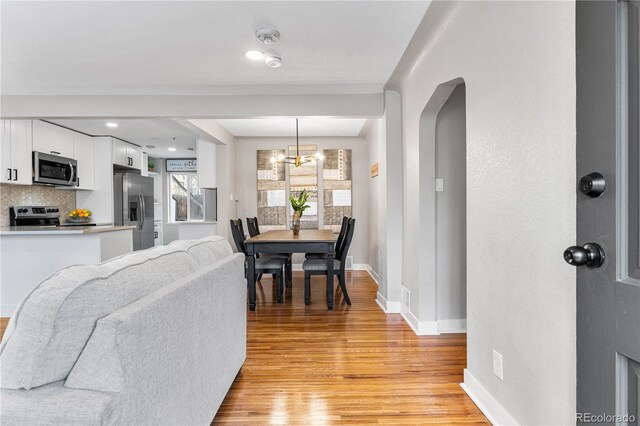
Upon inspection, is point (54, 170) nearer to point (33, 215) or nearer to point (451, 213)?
point (33, 215)

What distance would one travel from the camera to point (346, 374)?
2.17 metres

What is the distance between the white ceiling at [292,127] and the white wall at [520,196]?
2892 millimetres

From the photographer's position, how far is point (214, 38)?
8.18 feet

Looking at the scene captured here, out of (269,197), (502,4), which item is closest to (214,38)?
(502,4)

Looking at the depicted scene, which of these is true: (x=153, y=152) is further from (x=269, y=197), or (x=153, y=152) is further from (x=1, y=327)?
(x=1, y=327)

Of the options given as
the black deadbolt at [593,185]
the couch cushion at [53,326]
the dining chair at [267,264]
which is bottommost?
the dining chair at [267,264]

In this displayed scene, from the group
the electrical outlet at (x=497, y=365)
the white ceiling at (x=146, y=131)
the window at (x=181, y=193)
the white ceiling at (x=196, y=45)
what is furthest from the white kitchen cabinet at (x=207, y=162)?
the electrical outlet at (x=497, y=365)

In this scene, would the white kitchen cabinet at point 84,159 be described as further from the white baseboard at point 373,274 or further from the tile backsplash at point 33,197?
the white baseboard at point 373,274

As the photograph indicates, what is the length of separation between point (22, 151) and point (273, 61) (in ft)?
12.0

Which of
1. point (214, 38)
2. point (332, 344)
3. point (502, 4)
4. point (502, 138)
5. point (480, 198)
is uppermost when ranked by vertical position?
point (214, 38)

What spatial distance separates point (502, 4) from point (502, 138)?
24.5 inches

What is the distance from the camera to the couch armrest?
0.87 m

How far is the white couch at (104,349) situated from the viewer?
0.82 m

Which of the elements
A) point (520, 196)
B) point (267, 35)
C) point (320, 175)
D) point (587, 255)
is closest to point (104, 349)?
point (587, 255)
